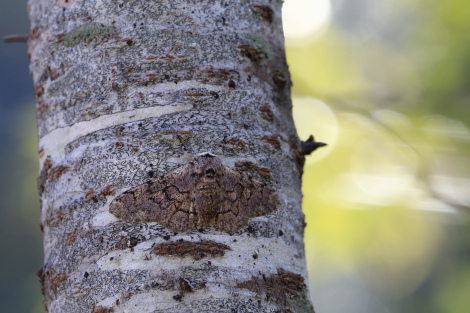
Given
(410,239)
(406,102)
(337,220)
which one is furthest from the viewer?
(410,239)

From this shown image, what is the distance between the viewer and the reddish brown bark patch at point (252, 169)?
1382 mm

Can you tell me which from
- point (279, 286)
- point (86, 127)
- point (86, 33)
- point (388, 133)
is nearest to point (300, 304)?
point (279, 286)

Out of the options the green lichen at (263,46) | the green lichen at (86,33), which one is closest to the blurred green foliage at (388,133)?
the green lichen at (263,46)

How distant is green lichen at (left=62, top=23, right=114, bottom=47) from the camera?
1477 mm

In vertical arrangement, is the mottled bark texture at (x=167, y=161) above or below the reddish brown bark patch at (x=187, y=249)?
above

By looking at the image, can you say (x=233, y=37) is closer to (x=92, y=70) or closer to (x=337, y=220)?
(x=92, y=70)

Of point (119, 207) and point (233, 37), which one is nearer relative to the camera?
point (119, 207)

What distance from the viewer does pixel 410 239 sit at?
16.4 feet

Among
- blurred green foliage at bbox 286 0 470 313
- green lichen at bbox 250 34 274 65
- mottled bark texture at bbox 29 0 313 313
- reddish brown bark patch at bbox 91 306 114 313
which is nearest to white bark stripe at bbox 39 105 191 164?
mottled bark texture at bbox 29 0 313 313

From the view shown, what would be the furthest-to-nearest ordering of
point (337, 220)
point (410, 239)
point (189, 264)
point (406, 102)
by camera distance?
point (410, 239) < point (337, 220) < point (406, 102) < point (189, 264)

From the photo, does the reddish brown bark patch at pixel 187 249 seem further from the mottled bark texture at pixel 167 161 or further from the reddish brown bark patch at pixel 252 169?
the reddish brown bark patch at pixel 252 169

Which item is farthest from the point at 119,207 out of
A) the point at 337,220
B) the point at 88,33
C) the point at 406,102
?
the point at 337,220

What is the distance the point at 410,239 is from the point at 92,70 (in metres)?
4.02

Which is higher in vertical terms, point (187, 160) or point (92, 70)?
point (92, 70)
